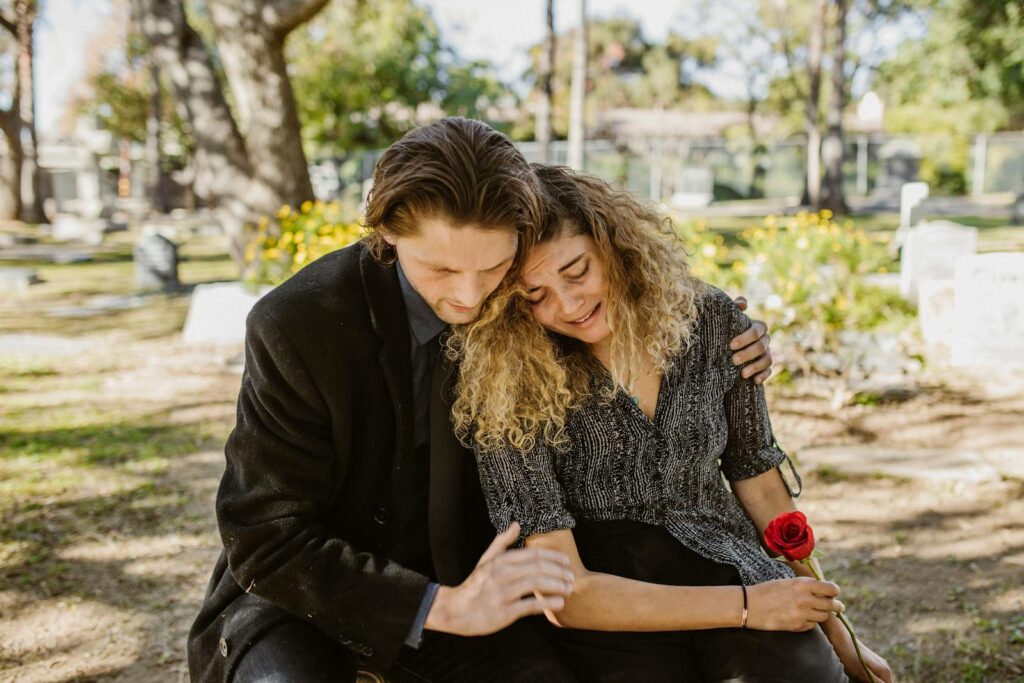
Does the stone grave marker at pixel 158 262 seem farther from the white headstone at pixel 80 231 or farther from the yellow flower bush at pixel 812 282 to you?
the white headstone at pixel 80 231

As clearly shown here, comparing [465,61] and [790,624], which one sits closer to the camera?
[790,624]

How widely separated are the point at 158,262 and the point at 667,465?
12.5 metres

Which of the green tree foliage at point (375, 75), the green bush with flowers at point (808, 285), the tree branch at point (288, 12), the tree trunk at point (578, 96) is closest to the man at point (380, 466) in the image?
the green bush with flowers at point (808, 285)

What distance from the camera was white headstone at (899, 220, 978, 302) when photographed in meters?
9.01

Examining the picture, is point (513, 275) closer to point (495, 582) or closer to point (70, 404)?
point (495, 582)

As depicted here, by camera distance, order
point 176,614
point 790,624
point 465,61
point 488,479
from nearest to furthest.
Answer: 1. point 790,624
2. point 488,479
3. point 176,614
4. point 465,61

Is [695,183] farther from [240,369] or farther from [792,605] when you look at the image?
[792,605]

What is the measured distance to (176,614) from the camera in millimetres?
3699

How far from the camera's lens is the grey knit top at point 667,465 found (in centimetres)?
213

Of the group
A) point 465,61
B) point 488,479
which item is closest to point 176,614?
point 488,479

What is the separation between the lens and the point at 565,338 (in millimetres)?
2361

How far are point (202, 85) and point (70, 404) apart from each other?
4036 mm

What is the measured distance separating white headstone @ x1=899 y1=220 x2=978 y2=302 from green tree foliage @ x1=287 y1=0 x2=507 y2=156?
1919 centimetres

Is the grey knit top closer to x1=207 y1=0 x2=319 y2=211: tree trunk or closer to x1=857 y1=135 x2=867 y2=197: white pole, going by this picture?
x1=207 y1=0 x2=319 y2=211: tree trunk
